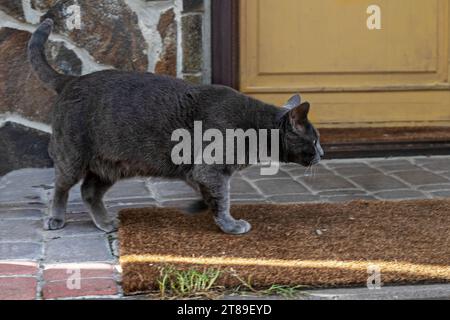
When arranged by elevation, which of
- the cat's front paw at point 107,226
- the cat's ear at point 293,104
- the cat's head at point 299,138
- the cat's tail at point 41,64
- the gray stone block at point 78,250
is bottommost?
the gray stone block at point 78,250

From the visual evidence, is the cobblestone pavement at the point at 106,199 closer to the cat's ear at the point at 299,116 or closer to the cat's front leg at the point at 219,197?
the cat's front leg at the point at 219,197

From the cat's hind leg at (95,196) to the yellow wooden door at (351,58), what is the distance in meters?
1.74

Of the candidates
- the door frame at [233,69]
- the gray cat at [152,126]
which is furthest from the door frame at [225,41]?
the gray cat at [152,126]

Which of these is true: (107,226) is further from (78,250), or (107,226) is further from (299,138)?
(299,138)

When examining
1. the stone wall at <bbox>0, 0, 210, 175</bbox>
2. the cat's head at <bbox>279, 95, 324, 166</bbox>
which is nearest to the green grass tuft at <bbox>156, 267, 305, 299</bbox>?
the cat's head at <bbox>279, 95, 324, 166</bbox>

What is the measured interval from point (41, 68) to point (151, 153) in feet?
2.47

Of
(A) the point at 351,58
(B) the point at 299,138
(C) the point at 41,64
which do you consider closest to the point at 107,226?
(C) the point at 41,64

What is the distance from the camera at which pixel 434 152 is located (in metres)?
5.91

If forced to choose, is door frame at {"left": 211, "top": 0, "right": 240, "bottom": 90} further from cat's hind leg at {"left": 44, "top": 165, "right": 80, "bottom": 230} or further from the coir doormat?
cat's hind leg at {"left": 44, "top": 165, "right": 80, "bottom": 230}

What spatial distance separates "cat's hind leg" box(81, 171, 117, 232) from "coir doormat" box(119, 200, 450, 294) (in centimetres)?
12

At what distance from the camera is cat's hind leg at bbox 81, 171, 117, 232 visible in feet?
14.2

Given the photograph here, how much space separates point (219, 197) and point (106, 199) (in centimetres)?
103

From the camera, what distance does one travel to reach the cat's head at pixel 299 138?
413cm
